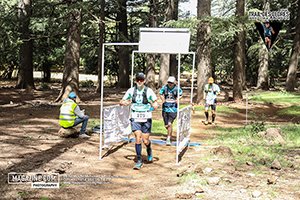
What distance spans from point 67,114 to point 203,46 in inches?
429

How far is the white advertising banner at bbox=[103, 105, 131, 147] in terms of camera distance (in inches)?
385

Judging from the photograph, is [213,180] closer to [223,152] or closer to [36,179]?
[223,152]

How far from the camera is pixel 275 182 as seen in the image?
6527mm

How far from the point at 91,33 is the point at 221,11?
809 inches

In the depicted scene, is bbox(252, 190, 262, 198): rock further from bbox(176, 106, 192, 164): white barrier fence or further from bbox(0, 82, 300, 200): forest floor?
bbox(176, 106, 192, 164): white barrier fence

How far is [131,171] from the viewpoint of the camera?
8.12 metres

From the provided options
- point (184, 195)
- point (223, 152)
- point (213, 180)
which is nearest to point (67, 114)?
point (223, 152)

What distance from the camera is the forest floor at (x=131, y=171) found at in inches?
245

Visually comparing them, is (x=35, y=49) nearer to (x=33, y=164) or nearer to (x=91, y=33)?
(x=91, y=33)

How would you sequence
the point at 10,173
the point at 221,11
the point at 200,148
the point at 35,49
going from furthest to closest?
the point at 221,11, the point at 35,49, the point at 200,148, the point at 10,173

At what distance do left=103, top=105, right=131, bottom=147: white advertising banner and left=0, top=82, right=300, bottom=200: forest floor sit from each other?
1.22 ft

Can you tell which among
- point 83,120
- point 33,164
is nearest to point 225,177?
point 33,164

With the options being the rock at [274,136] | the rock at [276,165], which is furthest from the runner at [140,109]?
the rock at [274,136]

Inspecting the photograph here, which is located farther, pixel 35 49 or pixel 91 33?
pixel 35 49
